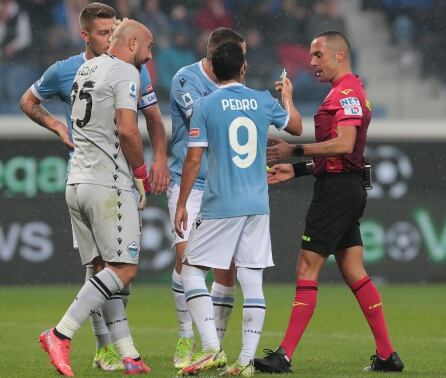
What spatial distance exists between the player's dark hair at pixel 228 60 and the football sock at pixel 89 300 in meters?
1.28

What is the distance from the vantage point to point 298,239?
14594 millimetres

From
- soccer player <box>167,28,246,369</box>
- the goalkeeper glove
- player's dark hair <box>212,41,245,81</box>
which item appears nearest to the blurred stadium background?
soccer player <box>167,28,246,369</box>

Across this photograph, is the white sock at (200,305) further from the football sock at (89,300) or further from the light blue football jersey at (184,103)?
the light blue football jersey at (184,103)

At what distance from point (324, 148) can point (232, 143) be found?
2.10ft

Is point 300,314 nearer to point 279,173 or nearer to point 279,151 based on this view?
point 279,173

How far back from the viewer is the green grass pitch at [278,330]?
7492 millimetres

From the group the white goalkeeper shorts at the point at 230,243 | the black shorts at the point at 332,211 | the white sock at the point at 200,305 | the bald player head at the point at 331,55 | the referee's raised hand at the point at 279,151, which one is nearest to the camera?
the white sock at the point at 200,305

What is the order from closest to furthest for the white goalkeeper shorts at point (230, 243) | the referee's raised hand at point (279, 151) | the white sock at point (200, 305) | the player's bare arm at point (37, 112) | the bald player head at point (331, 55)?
the white sock at point (200, 305)
the white goalkeeper shorts at point (230, 243)
the referee's raised hand at point (279, 151)
the bald player head at point (331, 55)
the player's bare arm at point (37, 112)

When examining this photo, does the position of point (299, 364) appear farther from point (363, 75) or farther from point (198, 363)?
point (363, 75)

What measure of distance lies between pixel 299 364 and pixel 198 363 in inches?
51.8

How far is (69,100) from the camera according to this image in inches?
302

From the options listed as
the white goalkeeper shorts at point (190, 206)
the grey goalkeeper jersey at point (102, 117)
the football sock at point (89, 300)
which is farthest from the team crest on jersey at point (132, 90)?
the white goalkeeper shorts at point (190, 206)

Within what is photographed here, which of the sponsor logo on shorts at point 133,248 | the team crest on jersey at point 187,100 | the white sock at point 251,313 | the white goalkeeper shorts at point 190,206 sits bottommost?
the white sock at point 251,313

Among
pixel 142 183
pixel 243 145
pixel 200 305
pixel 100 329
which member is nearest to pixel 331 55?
pixel 243 145
